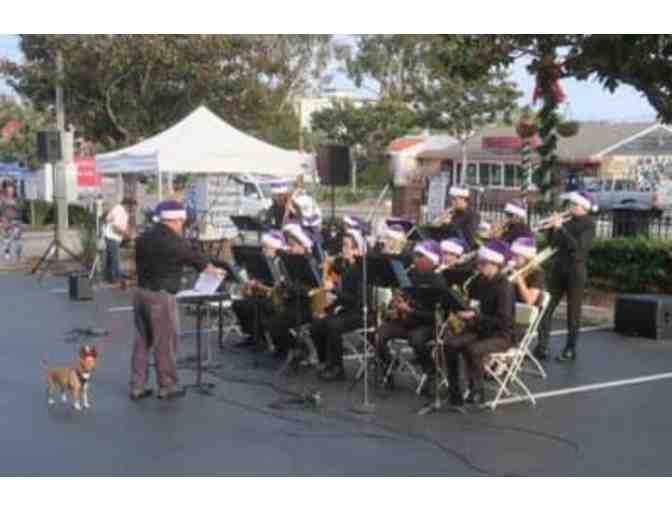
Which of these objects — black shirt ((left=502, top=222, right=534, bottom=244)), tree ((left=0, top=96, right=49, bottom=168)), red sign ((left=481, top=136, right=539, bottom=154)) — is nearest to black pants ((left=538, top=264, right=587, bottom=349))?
black shirt ((left=502, top=222, right=534, bottom=244))

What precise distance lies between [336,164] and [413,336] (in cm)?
469

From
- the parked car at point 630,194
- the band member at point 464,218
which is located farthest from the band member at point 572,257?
the parked car at point 630,194

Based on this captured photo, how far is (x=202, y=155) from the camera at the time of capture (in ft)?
63.9

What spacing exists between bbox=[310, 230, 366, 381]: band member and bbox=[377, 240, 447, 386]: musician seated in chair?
1.39 ft

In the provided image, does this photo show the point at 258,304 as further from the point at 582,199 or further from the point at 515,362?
the point at 582,199

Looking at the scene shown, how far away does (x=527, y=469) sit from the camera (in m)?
7.04

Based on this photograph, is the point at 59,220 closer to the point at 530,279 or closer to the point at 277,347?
the point at 277,347

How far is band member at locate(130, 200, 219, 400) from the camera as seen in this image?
358 inches

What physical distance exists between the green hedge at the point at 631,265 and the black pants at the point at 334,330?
20.4 ft

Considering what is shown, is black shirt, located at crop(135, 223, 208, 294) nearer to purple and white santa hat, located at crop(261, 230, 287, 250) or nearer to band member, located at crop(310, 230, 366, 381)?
band member, located at crop(310, 230, 366, 381)

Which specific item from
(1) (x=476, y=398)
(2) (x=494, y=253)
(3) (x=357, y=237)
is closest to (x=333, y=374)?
(3) (x=357, y=237)

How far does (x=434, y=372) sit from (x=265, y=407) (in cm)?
153

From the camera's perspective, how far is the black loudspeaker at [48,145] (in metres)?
20.3

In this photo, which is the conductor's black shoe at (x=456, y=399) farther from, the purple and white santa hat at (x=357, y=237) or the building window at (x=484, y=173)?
the building window at (x=484, y=173)
